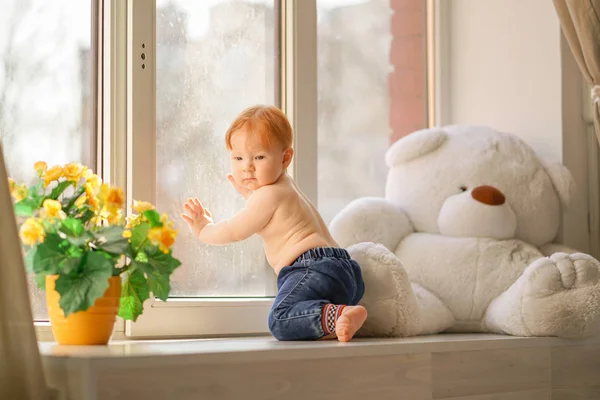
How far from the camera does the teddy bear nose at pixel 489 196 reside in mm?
2277

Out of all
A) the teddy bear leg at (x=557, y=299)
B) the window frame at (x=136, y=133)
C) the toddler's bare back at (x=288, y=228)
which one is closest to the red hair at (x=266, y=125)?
the toddler's bare back at (x=288, y=228)

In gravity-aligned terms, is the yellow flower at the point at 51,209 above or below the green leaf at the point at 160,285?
above

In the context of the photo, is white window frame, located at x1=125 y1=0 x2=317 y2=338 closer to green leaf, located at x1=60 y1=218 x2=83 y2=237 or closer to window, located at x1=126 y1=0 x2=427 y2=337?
window, located at x1=126 y1=0 x2=427 y2=337

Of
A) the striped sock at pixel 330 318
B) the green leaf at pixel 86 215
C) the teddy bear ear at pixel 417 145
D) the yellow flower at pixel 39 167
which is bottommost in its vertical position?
the striped sock at pixel 330 318

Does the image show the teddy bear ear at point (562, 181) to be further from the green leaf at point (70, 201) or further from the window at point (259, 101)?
the green leaf at point (70, 201)

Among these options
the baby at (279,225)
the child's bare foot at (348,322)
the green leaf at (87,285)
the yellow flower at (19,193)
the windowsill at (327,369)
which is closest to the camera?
the windowsill at (327,369)

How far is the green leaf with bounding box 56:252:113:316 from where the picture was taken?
1518 mm

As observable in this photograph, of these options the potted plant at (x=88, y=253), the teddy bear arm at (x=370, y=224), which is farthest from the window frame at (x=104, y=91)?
the teddy bear arm at (x=370, y=224)

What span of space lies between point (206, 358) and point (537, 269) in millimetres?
995

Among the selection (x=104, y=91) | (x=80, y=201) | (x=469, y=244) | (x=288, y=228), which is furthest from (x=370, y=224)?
(x=80, y=201)

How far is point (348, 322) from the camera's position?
5.77ft

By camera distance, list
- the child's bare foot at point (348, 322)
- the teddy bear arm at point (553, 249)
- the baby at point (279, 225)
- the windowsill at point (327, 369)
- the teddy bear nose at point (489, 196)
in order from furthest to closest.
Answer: the teddy bear arm at point (553, 249)
the teddy bear nose at point (489, 196)
the baby at point (279, 225)
the child's bare foot at point (348, 322)
the windowsill at point (327, 369)

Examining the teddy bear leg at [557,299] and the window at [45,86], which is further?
the teddy bear leg at [557,299]

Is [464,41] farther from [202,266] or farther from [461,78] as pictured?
[202,266]
